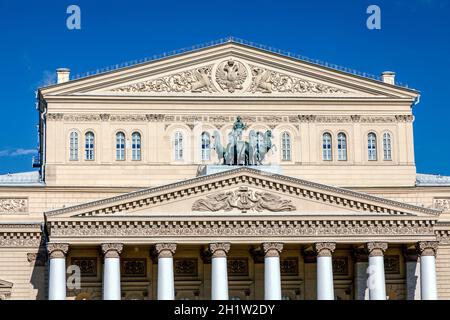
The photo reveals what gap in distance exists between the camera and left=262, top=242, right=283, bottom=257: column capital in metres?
61.1

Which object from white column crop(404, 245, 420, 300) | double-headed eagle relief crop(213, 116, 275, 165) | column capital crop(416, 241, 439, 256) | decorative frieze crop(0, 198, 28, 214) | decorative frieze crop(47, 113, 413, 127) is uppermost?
decorative frieze crop(47, 113, 413, 127)

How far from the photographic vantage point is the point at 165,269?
198ft

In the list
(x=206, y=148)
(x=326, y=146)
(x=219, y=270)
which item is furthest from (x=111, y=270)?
(x=326, y=146)

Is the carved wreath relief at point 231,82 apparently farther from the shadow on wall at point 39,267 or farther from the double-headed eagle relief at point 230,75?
the shadow on wall at point 39,267

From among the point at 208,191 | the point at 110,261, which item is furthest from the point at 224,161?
the point at 110,261

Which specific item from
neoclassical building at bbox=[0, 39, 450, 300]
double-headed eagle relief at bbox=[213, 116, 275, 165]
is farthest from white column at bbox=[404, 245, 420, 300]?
double-headed eagle relief at bbox=[213, 116, 275, 165]

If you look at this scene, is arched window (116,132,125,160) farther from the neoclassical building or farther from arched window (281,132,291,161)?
arched window (281,132,291,161)

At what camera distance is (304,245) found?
63.2 m

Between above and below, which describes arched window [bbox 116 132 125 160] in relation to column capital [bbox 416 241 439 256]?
above

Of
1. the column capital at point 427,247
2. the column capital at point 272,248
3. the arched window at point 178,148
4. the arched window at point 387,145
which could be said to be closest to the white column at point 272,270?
the column capital at point 272,248

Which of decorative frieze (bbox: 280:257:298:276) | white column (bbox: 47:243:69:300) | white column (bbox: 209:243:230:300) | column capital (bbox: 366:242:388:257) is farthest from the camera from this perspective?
decorative frieze (bbox: 280:257:298:276)

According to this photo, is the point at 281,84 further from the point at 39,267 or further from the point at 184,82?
the point at 39,267

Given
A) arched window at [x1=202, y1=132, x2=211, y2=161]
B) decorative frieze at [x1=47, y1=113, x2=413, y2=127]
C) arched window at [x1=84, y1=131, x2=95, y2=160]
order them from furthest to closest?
arched window at [x1=202, y1=132, x2=211, y2=161]
decorative frieze at [x1=47, y1=113, x2=413, y2=127]
arched window at [x1=84, y1=131, x2=95, y2=160]

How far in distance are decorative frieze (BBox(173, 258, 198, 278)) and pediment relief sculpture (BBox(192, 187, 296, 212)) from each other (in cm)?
493
